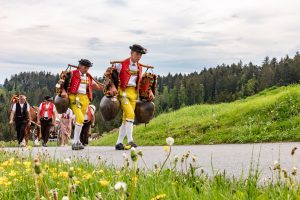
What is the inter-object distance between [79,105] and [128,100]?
191 cm

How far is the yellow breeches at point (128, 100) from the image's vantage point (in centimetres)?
1166

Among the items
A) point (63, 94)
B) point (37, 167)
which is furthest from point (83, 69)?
point (37, 167)

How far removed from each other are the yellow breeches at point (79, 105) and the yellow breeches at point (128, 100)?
1711mm

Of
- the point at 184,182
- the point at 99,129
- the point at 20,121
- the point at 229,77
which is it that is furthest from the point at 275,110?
the point at 229,77

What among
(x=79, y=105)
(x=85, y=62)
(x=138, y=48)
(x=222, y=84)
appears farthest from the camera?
(x=222, y=84)

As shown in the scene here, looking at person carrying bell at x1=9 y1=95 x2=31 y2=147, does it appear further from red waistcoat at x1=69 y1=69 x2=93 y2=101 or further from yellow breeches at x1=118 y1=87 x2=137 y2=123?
yellow breeches at x1=118 y1=87 x2=137 y2=123

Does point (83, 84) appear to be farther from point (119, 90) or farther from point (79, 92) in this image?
point (119, 90)

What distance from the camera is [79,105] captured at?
43.0 ft

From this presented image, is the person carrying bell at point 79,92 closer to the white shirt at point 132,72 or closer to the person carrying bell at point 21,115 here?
the white shirt at point 132,72

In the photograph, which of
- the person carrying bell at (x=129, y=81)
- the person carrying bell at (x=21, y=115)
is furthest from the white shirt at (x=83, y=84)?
the person carrying bell at (x=21, y=115)

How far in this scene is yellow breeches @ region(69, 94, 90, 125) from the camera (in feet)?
42.9

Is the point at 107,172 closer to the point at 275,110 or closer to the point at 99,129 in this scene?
the point at 275,110

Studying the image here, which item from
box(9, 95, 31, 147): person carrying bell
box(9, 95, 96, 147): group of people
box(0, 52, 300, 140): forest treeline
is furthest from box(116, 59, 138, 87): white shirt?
box(0, 52, 300, 140): forest treeline

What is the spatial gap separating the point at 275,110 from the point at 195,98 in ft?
464
